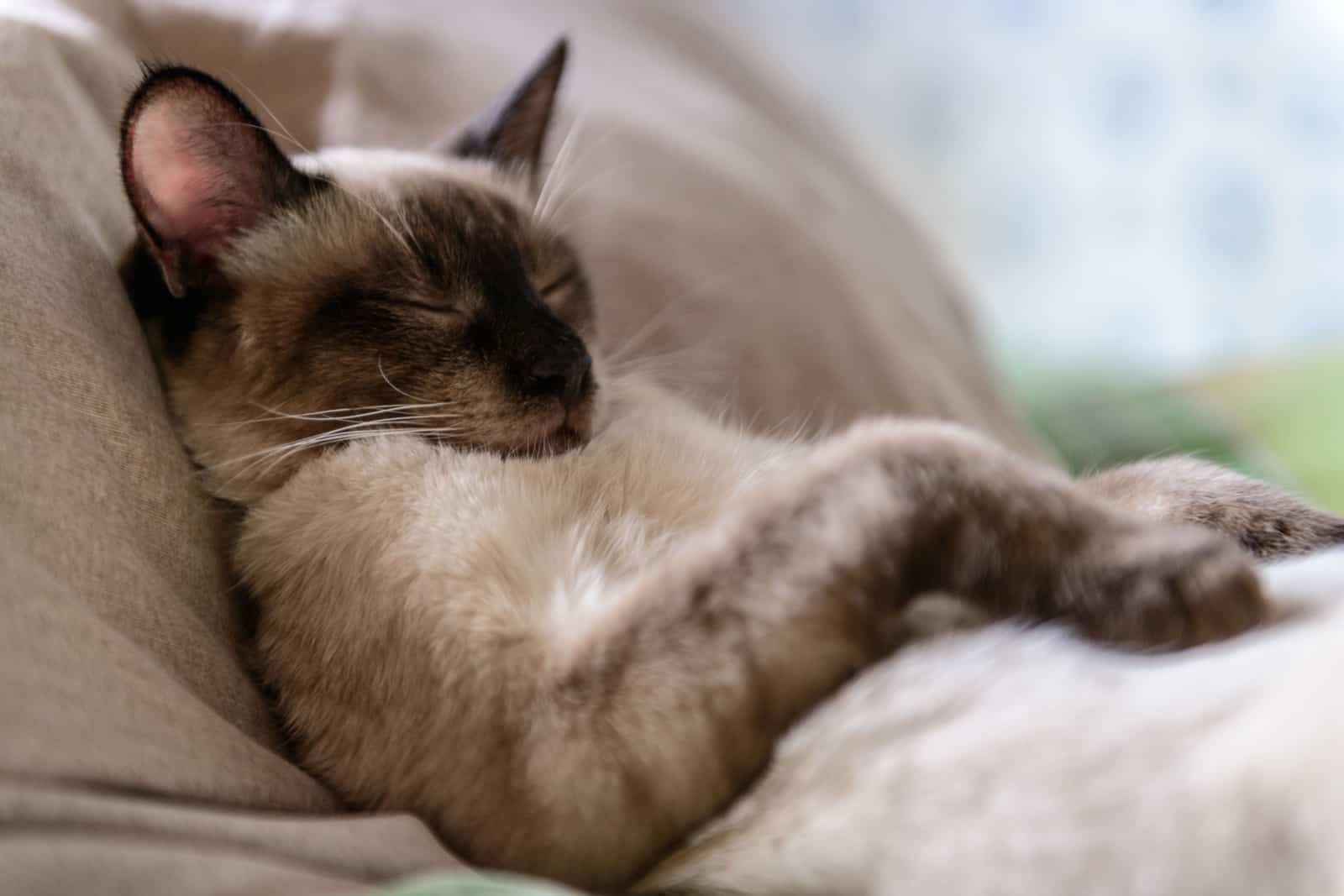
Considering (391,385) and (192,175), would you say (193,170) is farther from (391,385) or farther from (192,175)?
(391,385)

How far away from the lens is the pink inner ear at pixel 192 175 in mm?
1034

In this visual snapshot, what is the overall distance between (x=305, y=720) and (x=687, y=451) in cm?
47

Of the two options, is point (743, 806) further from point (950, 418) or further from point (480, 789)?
point (950, 418)

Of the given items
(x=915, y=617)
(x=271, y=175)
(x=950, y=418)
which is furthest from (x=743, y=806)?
(x=950, y=418)

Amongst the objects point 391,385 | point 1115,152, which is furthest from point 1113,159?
point 391,385

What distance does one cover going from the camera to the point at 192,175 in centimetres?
108

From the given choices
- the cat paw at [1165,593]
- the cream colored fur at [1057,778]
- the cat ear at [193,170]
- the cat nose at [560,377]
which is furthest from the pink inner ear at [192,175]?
the cat paw at [1165,593]

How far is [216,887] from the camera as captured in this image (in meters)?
0.64

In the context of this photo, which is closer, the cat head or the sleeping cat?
the sleeping cat

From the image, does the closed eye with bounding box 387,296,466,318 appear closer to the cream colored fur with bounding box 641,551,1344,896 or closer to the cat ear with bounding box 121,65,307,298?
the cat ear with bounding box 121,65,307,298

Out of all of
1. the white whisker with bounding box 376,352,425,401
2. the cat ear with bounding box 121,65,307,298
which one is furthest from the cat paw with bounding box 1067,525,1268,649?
the cat ear with bounding box 121,65,307,298

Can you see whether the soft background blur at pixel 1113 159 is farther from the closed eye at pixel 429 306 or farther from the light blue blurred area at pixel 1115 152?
the closed eye at pixel 429 306

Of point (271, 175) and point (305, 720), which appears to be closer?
point (305, 720)

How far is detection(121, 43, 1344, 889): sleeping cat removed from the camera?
0.79m
